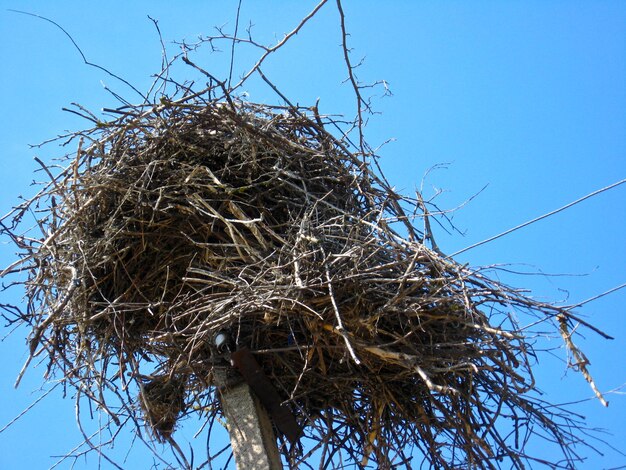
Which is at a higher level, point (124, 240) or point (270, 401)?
point (124, 240)

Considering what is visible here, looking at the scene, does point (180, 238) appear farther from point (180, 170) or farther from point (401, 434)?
point (401, 434)

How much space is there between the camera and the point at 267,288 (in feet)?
8.63

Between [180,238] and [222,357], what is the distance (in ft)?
1.67

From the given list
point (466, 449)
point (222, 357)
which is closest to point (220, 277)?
point (222, 357)

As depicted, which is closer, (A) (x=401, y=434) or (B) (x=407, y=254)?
(B) (x=407, y=254)

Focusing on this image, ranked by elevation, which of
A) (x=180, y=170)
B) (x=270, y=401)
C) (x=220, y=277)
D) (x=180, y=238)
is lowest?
(x=270, y=401)

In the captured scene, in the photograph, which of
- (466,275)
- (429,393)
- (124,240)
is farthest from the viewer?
(124,240)

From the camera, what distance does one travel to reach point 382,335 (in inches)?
111

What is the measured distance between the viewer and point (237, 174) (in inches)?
130

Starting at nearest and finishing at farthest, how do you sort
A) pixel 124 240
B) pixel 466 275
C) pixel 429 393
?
pixel 466 275, pixel 429 393, pixel 124 240

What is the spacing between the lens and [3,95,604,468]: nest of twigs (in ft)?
8.79

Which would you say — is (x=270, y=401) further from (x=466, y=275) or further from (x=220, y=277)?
(x=466, y=275)

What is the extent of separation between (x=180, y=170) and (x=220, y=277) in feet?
1.97

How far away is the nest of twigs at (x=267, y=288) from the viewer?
8.79 feet
